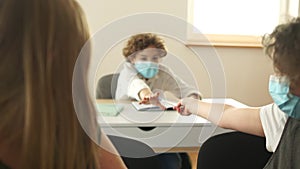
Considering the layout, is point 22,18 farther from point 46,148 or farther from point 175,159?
point 175,159

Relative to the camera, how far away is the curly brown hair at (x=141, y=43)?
125 centimetres

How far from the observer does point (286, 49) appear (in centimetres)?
115

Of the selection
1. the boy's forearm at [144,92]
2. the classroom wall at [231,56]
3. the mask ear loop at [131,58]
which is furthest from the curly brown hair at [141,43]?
the classroom wall at [231,56]

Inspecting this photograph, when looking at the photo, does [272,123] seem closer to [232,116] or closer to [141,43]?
[232,116]

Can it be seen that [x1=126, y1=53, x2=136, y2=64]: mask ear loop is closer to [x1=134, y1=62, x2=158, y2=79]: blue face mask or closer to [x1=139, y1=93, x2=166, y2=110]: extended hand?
[x1=134, y1=62, x2=158, y2=79]: blue face mask

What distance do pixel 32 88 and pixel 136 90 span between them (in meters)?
1.16

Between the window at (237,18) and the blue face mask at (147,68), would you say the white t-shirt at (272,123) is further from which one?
the window at (237,18)

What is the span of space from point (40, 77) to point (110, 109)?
1.21 metres

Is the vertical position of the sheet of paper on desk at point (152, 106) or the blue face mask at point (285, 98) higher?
the blue face mask at point (285, 98)

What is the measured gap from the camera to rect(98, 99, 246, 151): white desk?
1.53 meters

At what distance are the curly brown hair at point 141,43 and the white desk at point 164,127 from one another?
0.25 meters

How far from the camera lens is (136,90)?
186cm

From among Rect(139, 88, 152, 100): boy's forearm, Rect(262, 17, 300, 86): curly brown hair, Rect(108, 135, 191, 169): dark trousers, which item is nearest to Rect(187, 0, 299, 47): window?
Rect(139, 88, 152, 100): boy's forearm

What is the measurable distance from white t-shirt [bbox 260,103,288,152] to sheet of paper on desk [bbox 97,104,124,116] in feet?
2.33
